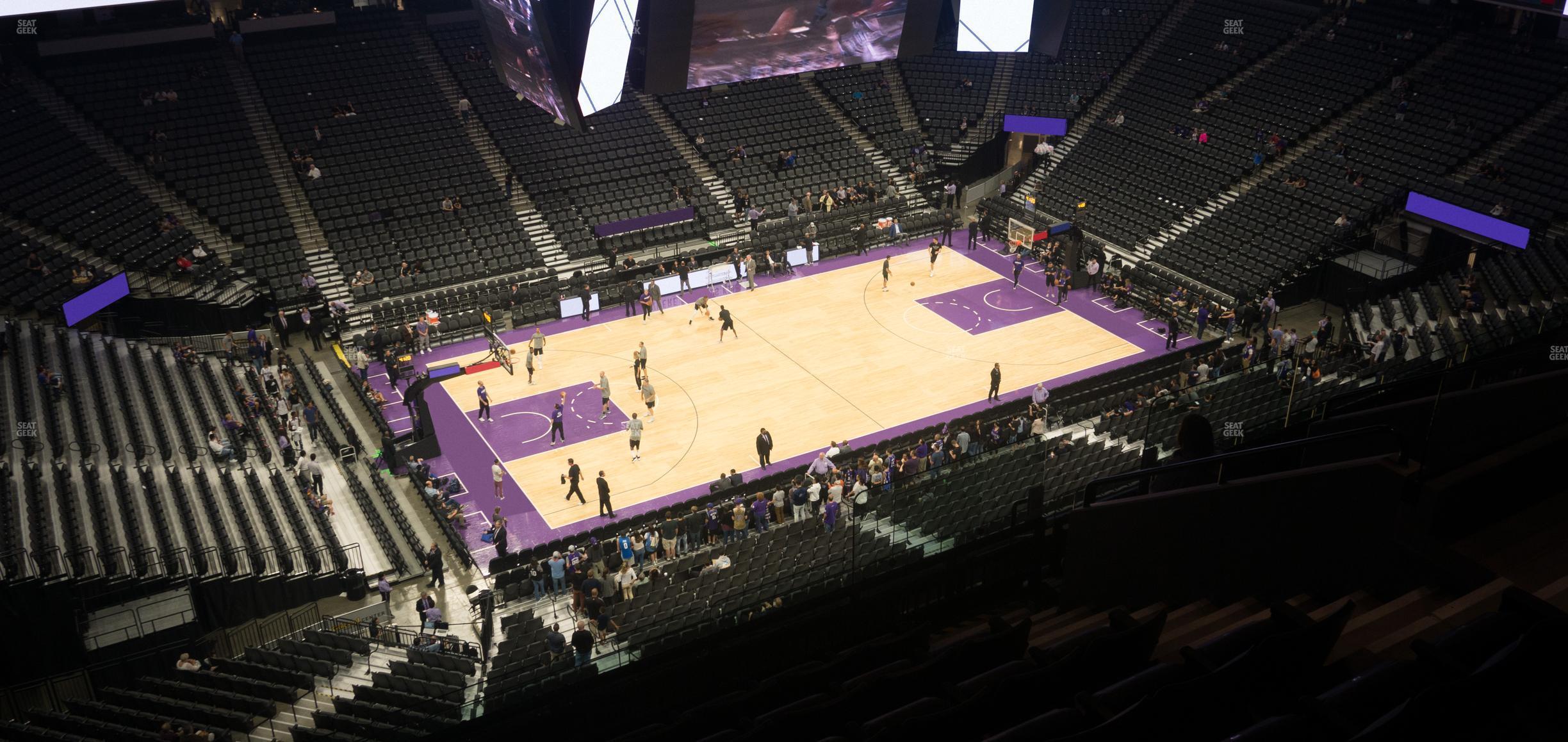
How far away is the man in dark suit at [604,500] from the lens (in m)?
24.9

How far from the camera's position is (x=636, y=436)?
2738cm

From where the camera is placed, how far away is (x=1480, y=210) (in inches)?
1294

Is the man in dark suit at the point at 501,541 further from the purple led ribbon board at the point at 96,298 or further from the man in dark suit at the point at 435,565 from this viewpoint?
the purple led ribbon board at the point at 96,298

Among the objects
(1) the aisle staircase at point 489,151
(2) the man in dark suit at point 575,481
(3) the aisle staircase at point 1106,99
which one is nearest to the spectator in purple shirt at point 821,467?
(2) the man in dark suit at point 575,481

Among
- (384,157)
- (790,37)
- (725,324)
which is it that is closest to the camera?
(790,37)

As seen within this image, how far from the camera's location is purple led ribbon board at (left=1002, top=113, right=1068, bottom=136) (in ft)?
141

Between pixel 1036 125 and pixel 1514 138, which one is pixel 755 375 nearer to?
pixel 1036 125

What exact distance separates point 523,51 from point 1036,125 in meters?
26.7

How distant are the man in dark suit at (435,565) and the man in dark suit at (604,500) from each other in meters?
3.60

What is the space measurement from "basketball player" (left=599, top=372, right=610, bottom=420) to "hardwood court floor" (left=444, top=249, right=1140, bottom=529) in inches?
13.3

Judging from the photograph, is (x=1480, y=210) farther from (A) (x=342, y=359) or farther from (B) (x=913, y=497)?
(A) (x=342, y=359)

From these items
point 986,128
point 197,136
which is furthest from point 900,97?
point 197,136

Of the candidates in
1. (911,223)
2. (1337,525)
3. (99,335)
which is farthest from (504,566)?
(911,223)

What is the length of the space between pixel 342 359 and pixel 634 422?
10.5 meters
